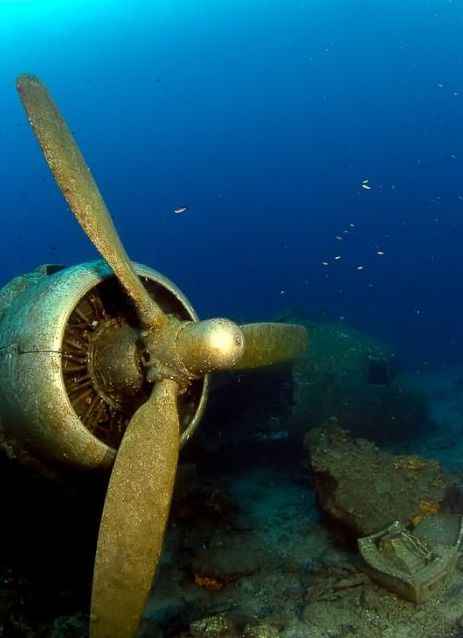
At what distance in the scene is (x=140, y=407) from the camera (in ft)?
14.3

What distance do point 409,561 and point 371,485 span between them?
4.65 feet

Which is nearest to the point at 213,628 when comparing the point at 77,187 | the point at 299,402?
the point at 77,187

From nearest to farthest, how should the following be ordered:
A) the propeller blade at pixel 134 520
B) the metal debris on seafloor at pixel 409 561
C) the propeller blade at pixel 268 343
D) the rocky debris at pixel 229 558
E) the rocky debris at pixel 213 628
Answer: the propeller blade at pixel 134 520, the rocky debris at pixel 213 628, the propeller blade at pixel 268 343, the metal debris on seafloor at pixel 409 561, the rocky debris at pixel 229 558

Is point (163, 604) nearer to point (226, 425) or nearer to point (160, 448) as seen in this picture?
point (160, 448)

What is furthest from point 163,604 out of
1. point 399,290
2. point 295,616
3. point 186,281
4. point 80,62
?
point 80,62

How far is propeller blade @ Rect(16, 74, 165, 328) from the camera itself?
4.36 meters

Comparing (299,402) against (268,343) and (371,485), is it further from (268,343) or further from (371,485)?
(268,343)

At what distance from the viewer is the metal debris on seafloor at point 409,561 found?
516 cm

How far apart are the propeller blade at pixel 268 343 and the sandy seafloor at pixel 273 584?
249cm

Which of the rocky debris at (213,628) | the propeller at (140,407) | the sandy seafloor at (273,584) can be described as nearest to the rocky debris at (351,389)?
the sandy seafloor at (273,584)

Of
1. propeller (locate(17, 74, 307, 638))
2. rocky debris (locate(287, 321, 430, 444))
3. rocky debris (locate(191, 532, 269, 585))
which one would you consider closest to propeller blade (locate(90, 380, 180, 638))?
propeller (locate(17, 74, 307, 638))

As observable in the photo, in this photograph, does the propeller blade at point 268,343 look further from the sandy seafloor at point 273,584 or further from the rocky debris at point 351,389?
the rocky debris at point 351,389

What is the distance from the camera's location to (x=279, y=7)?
9875 cm

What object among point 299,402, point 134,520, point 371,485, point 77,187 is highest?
point 77,187
